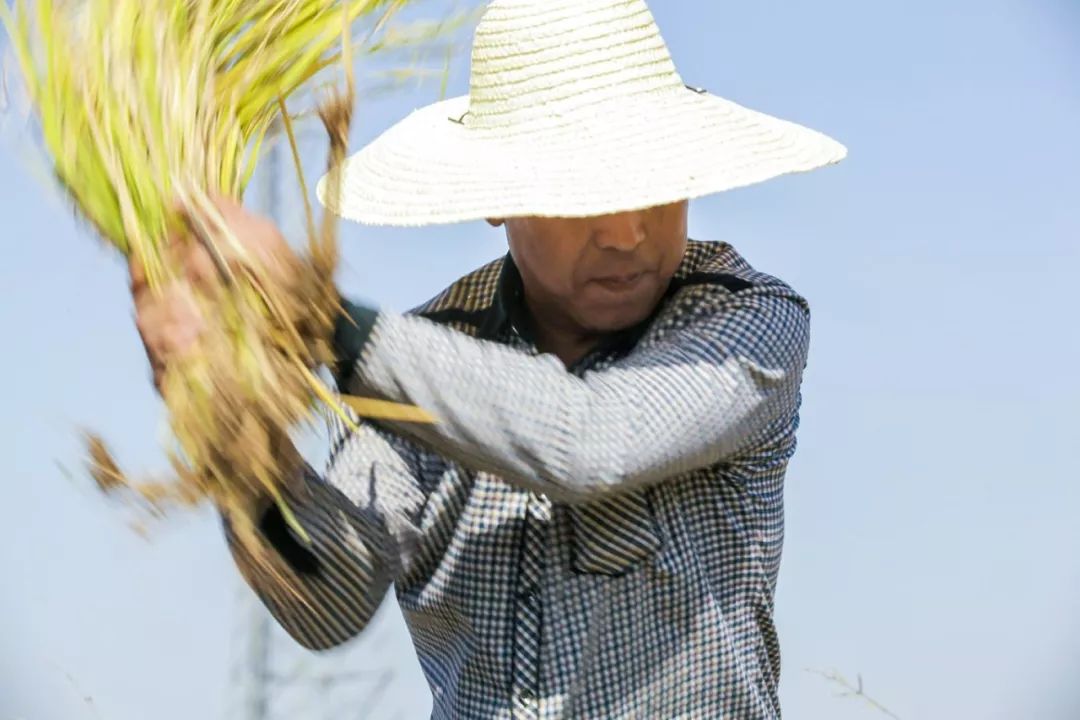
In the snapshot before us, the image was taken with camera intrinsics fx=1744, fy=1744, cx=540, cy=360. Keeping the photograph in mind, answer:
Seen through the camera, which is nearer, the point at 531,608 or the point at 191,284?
the point at 191,284

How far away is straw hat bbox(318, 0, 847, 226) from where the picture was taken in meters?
1.71

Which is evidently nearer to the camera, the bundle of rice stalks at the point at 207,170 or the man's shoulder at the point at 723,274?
the bundle of rice stalks at the point at 207,170

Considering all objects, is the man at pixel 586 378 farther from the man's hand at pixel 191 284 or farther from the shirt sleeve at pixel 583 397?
the man's hand at pixel 191 284

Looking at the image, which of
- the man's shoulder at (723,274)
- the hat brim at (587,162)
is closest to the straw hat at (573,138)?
the hat brim at (587,162)

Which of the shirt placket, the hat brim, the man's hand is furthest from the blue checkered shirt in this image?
the man's hand

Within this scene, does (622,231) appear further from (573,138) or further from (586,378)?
(586,378)

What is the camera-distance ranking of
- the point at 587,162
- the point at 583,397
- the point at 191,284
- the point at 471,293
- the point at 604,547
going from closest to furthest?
the point at 191,284 → the point at 583,397 → the point at 587,162 → the point at 604,547 → the point at 471,293

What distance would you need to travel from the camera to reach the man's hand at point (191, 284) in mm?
1415

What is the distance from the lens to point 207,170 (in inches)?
61.9

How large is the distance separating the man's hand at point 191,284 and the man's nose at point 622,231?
1.54ft

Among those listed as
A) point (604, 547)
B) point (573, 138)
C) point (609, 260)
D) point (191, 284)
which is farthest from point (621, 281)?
point (191, 284)

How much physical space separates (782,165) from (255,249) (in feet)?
2.03

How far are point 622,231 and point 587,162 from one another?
0.37 ft

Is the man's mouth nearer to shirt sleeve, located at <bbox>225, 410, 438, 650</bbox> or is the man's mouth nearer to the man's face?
the man's face
